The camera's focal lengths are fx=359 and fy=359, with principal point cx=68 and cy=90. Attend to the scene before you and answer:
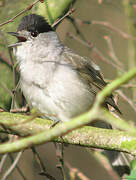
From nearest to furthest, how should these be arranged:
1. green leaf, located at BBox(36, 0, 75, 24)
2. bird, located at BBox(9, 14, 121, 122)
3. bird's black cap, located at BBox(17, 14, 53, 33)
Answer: bird, located at BBox(9, 14, 121, 122) → bird's black cap, located at BBox(17, 14, 53, 33) → green leaf, located at BBox(36, 0, 75, 24)

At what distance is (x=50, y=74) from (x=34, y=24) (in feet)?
2.44

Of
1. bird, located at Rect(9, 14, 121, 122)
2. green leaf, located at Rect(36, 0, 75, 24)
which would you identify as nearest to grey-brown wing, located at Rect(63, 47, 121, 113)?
bird, located at Rect(9, 14, 121, 122)

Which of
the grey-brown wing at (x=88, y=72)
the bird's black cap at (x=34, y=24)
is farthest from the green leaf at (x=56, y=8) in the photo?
the grey-brown wing at (x=88, y=72)

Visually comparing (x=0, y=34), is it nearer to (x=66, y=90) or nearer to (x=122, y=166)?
(x=66, y=90)

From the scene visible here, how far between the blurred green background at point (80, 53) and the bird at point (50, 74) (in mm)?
388

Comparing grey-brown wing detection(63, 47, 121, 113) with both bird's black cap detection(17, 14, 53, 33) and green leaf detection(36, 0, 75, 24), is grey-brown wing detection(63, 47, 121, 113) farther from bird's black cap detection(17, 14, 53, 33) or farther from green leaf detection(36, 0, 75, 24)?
green leaf detection(36, 0, 75, 24)

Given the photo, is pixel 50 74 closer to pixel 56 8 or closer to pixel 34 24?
pixel 34 24

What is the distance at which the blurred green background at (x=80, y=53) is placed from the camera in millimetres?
4609

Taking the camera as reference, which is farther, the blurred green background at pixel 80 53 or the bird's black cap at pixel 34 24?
the blurred green background at pixel 80 53

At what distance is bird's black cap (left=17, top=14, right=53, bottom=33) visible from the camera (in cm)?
418

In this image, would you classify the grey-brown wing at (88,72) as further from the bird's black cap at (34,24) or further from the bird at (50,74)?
the bird's black cap at (34,24)

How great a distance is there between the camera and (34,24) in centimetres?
426

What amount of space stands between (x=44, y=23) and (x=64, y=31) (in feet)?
5.72

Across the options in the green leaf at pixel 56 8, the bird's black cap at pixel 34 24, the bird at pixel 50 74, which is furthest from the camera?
the green leaf at pixel 56 8
